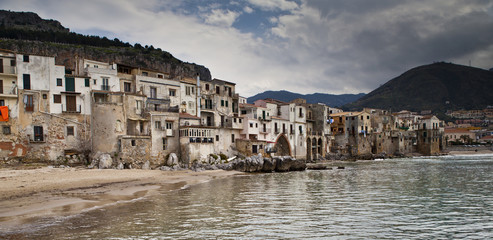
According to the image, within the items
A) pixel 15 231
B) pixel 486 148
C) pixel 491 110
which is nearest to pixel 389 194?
pixel 15 231

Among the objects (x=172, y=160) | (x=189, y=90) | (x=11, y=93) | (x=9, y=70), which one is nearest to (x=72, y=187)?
(x=172, y=160)

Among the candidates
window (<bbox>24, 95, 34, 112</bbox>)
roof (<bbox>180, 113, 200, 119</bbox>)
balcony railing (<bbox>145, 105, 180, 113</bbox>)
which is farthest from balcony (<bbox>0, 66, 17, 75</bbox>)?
roof (<bbox>180, 113, 200, 119</bbox>)

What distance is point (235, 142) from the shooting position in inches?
2216

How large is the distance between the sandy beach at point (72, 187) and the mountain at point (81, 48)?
9480 centimetres

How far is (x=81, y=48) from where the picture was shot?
128125mm

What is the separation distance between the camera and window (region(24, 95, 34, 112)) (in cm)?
3841

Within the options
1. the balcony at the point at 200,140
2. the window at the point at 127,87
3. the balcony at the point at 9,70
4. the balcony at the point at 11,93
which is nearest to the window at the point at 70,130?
the balcony at the point at 11,93

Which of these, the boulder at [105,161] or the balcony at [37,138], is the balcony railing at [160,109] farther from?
the balcony at [37,138]

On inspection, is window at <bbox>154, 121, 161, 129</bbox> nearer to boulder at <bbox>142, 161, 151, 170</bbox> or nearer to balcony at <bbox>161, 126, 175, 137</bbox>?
balcony at <bbox>161, 126, 175, 137</bbox>

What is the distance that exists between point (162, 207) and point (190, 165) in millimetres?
24949

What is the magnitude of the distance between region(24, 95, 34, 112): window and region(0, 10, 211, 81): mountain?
84774 mm

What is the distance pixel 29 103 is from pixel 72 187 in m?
18.0

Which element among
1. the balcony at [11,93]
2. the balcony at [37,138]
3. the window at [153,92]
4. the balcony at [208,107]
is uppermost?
the window at [153,92]

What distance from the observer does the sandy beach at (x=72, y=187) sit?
59.0 feet
